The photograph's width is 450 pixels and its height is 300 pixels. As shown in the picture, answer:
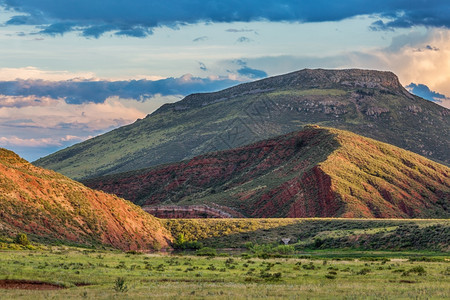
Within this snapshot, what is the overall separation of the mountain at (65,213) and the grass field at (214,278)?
76.1 ft

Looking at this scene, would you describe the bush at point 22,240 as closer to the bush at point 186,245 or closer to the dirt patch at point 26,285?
the dirt patch at point 26,285

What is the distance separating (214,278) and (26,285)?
37.5 ft

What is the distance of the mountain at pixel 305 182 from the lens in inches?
5335

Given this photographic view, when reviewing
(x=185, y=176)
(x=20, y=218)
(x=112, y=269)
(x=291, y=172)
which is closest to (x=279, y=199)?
(x=291, y=172)

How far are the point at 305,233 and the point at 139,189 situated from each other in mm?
97945

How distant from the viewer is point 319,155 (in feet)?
520

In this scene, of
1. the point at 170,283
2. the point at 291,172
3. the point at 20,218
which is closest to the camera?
the point at 170,283

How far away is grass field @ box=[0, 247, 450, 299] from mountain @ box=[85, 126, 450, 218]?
253 feet

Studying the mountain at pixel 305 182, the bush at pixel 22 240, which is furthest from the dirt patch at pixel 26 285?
the mountain at pixel 305 182

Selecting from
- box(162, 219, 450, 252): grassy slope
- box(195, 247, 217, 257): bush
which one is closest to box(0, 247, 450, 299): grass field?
→ box(195, 247, 217, 257): bush

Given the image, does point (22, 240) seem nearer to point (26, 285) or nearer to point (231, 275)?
point (26, 285)

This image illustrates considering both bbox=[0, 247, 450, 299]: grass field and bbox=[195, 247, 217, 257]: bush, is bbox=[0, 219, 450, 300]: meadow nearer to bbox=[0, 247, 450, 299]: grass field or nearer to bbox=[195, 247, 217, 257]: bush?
bbox=[0, 247, 450, 299]: grass field

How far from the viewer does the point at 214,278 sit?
42906 mm

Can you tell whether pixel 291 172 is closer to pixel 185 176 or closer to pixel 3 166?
pixel 185 176
